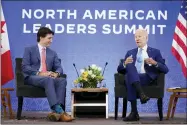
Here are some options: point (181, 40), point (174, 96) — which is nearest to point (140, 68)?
point (174, 96)

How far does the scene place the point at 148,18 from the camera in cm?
629

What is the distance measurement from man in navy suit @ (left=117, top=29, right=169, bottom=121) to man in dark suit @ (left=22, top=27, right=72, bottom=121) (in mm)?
761

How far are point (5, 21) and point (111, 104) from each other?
2154 mm

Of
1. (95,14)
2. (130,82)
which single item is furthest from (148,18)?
(130,82)

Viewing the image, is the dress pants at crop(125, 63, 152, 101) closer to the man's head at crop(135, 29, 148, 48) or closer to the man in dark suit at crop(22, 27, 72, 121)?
the man's head at crop(135, 29, 148, 48)

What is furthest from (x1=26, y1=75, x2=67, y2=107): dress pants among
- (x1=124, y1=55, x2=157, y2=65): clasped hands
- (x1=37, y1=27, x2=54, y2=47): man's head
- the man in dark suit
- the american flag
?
the american flag

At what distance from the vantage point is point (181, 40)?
6.33m

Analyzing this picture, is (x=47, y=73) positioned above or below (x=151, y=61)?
below

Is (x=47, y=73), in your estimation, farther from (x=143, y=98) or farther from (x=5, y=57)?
(x=5, y=57)

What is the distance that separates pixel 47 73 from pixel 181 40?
2.61 metres

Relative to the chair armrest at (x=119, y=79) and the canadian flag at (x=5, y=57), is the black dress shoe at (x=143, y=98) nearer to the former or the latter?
the chair armrest at (x=119, y=79)

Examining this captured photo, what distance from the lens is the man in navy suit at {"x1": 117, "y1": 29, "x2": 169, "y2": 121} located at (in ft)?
15.0

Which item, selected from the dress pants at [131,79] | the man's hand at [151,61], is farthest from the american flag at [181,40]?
the dress pants at [131,79]

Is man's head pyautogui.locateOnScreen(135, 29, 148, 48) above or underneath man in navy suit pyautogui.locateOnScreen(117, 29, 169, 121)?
above
